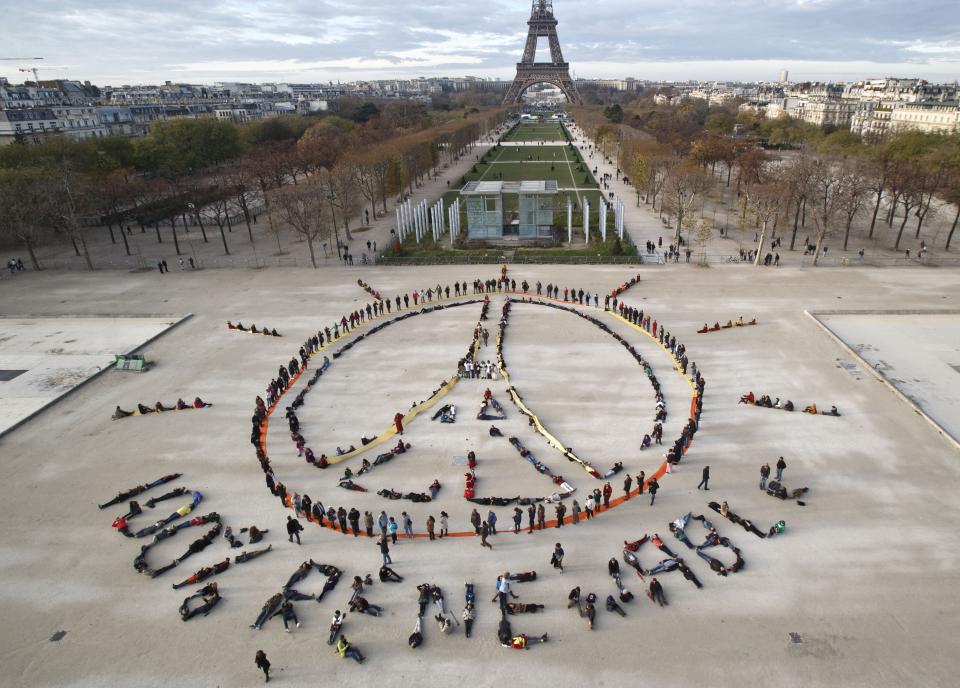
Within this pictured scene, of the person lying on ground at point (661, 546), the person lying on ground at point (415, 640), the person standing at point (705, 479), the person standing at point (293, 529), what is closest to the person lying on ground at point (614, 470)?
the person standing at point (705, 479)

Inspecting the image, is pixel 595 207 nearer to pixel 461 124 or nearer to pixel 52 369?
pixel 52 369

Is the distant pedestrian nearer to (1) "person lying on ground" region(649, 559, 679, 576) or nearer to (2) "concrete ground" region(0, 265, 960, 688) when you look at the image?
(2) "concrete ground" region(0, 265, 960, 688)

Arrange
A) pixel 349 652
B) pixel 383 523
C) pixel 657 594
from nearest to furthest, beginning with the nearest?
pixel 349 652 < pixel 657 594 < pixel 383 523

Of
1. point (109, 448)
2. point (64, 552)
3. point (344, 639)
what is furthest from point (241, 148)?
point (344, 639)

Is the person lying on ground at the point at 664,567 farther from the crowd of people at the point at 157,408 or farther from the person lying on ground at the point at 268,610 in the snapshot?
the crowd of people at the point at 157,408

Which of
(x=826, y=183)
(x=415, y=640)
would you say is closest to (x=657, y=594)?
(x=415, y=640)

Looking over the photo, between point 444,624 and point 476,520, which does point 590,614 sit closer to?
point 444,624
